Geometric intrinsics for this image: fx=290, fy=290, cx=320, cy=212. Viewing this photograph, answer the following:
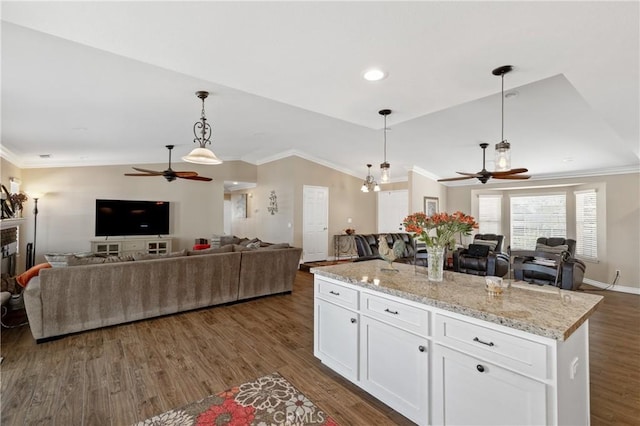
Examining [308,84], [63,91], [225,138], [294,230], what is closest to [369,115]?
[308,84]

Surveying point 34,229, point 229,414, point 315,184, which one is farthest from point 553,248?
point 34,229

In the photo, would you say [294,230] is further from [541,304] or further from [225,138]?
[541,304]

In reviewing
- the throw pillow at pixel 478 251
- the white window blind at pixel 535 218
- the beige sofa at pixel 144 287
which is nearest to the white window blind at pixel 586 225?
the white window blind at pixel 535 218

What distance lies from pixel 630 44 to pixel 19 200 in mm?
8401

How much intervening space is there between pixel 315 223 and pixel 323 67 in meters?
6.02

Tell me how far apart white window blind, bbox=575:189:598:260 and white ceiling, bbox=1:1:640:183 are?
1283 mm

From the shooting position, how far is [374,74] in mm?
2201

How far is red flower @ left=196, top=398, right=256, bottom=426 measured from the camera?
202 cm

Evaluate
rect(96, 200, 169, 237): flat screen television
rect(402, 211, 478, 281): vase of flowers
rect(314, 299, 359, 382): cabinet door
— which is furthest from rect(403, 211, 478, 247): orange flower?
rect(96, 200, 169, 237): flat screen television

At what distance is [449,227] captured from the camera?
221cm

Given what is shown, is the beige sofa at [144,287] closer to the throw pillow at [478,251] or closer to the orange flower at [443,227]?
the orange flower at [443,227]

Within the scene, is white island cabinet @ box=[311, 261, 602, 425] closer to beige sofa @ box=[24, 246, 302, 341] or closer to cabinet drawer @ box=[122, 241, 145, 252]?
beige sofa @ box=[24, 246, 302, 341]

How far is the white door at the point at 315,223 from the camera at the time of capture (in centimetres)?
775

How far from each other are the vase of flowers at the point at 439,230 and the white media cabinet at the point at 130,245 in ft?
22.0
